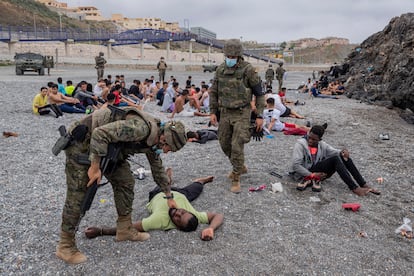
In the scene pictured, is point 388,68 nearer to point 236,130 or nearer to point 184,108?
point 184,108

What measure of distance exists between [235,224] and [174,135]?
1.68 m

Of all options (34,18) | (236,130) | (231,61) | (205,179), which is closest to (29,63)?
(205,179)

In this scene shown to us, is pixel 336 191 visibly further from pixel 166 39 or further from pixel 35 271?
pixel 166 39

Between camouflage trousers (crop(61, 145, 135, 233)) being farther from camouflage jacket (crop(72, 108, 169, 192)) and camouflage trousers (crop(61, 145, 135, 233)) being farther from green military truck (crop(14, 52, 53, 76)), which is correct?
green military truck (crop(14, 52, 53, 76))

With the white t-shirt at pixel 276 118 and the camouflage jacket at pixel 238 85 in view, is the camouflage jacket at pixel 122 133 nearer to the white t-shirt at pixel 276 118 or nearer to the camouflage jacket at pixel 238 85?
the camouflage jacket at pixel 238 85

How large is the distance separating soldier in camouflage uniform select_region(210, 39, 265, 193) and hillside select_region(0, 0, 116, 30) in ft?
235

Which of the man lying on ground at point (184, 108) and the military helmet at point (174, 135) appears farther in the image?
the man lying on ground at point (184, 108)

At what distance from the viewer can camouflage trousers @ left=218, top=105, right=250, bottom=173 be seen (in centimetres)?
509

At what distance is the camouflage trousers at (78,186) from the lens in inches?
122

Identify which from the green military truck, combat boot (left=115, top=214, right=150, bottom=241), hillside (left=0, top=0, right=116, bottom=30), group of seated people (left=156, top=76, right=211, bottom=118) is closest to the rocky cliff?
group of seated people (left=156, top=76, right=211, bottom=118)

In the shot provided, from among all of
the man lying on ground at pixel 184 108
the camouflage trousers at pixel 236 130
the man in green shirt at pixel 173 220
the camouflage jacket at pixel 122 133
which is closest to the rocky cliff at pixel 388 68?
the man lying on ground at pixel 184 108

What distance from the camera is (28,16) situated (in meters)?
78.4

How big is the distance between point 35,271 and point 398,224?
3923 mm

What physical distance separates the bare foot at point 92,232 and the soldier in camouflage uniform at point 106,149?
0.36 meters
